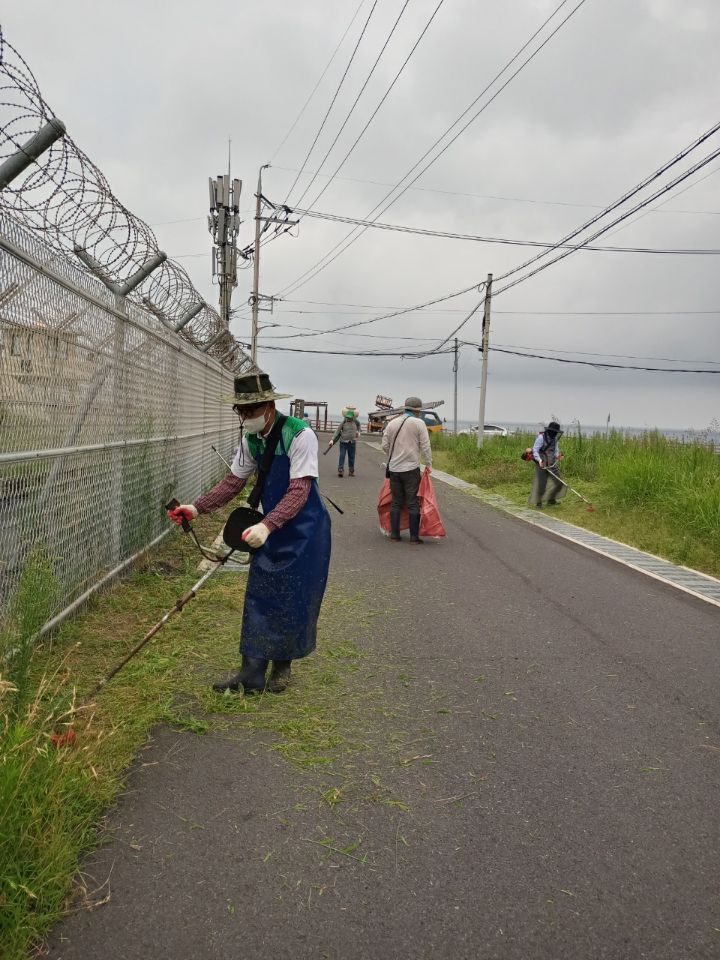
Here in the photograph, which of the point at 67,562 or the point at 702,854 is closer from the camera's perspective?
the point at 702,854

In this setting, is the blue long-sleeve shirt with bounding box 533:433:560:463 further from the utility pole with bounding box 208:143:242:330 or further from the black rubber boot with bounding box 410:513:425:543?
the utility pole with bounding box 208:143:242:330

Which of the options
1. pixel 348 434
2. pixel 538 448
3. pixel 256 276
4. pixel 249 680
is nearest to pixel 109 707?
pixel 249 680

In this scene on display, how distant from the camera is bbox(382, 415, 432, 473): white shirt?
9.38m

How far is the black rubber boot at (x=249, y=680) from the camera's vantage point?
4.21m

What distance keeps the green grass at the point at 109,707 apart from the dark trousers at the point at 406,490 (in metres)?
3.11

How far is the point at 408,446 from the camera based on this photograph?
943 cm

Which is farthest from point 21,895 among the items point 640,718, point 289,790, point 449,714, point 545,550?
point 545,550

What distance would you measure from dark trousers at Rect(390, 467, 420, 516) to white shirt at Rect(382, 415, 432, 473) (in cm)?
8

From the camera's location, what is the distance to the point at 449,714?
4.07 meters

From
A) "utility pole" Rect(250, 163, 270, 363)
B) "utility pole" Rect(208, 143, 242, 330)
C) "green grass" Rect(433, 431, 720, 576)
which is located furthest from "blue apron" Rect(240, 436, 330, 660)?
"utility pole" Rect(250, 163, 270, 363)

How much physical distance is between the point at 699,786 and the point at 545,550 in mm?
6231

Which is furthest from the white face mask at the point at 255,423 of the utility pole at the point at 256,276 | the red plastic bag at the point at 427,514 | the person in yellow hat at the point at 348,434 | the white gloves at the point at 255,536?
the utility pole at the point at 256,276

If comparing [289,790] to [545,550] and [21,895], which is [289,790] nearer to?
[21,895]

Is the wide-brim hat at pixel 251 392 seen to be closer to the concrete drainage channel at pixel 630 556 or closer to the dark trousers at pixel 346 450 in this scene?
the concrete drainage channel at pixel 630 556
